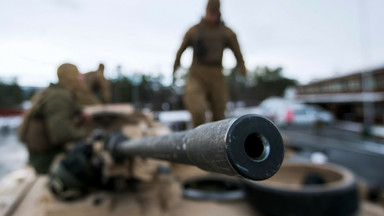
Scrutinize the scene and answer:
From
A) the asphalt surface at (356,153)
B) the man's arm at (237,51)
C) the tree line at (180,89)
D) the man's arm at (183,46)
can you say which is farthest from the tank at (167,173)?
the asphalt surface at (356,153)

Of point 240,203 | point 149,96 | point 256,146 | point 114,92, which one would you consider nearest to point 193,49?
point 256,146

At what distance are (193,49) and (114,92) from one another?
17.6 feet

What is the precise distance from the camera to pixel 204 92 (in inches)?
103

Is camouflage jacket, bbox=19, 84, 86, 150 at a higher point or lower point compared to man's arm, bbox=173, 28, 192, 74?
lower

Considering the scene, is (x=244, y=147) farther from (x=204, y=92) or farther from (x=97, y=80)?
(x=204, y=92)

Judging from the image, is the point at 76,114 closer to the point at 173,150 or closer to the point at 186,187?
the point at 186,187

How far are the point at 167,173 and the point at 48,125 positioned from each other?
1656 millimetres

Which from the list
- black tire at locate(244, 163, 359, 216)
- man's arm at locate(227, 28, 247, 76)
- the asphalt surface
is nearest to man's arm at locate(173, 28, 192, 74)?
man's arm at locate(227, 28, 247, 76)

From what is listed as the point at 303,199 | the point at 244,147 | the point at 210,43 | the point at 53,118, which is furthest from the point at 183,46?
the point at 53,118

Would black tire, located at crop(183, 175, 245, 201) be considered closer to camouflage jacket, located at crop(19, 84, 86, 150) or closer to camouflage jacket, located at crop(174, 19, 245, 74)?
camouflage jacket, located at crop(19, 84, 86, 150)

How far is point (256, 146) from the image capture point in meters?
0.84

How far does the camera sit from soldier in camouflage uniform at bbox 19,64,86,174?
3445mm

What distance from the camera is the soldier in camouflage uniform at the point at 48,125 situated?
11.3 ft

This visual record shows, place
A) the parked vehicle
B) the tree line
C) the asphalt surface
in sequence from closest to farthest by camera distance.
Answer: the tree line → the asphalt surface → the parked vehicle
